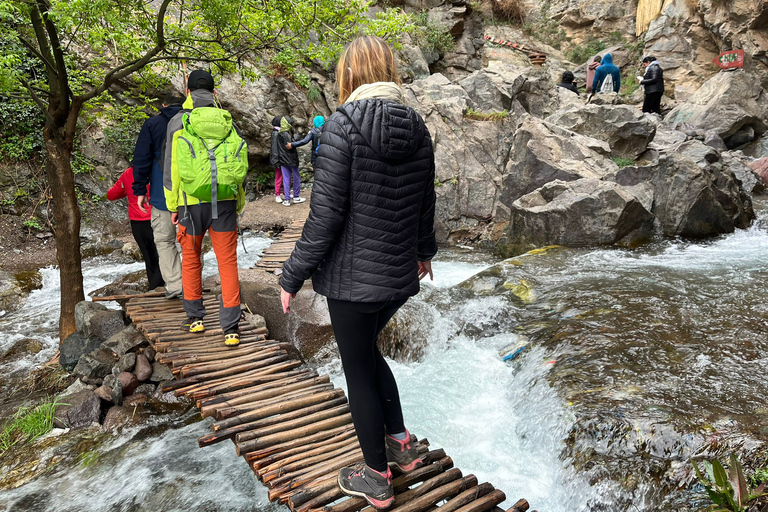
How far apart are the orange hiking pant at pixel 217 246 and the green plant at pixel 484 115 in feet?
30.0

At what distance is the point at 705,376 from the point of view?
4191 mm

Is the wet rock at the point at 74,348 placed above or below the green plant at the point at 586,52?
below

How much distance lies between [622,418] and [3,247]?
11385 mm

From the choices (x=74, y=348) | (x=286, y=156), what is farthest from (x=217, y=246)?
(x=286, y=156)

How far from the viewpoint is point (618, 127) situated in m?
11.5

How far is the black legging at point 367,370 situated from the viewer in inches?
92.2

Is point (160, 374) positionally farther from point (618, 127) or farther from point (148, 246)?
point (618, 127)

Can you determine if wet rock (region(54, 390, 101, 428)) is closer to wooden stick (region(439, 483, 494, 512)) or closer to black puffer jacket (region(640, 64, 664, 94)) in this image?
wooden stick (region(439, 483, 494, 512))

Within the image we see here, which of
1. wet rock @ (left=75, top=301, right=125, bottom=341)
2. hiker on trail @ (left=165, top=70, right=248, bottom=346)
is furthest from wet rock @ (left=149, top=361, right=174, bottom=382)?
hiker on trail @ (left=165, top=70, right=248, bottom=346)

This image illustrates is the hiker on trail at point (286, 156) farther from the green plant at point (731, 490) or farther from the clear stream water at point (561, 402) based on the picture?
the green plant at point (731, 490)

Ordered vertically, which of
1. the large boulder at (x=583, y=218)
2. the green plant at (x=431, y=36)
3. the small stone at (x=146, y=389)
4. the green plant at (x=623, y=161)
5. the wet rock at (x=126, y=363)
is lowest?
the small stone at (x=146, y=389)

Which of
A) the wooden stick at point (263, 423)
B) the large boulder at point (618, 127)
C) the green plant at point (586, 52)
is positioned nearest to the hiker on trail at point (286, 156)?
the large boulder at point (618, 127)

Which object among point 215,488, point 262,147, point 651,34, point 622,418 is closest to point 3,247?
point 262,147

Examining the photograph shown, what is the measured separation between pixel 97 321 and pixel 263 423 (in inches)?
132
